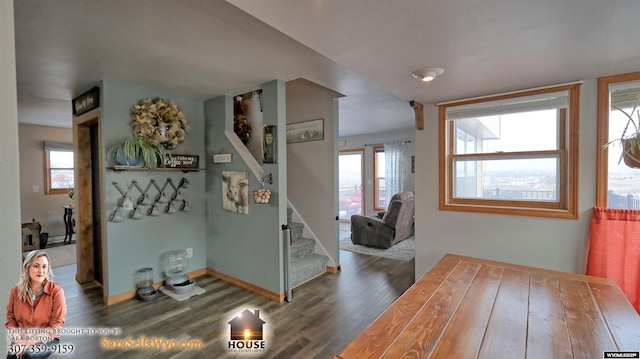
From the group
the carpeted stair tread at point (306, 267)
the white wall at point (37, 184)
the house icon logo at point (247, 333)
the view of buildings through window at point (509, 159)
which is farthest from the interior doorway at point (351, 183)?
the white wall at point (37, 184)

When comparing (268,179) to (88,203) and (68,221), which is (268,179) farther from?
(68,221)

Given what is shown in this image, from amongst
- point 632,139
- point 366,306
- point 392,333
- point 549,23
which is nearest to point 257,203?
point 366,306

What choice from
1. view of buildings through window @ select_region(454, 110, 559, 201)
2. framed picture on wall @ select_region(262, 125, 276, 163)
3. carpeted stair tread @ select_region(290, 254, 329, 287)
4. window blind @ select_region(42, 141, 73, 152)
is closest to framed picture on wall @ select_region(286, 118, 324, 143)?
framed picture on wall @ select_region(262, 125, 276, 163)

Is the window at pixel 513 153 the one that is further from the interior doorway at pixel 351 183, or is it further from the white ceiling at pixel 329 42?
the interior doorway at pixel 351 183

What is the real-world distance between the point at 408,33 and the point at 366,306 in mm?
2472

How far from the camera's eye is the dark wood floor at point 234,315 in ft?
6.87

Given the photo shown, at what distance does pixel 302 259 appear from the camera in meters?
3.66

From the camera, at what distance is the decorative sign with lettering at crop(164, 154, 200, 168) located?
10.5 feet

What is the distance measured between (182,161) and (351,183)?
5.28m

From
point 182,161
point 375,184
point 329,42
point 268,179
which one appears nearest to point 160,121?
point 182,161

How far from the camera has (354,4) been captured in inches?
44.5

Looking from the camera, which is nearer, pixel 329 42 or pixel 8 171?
pixel 8 171

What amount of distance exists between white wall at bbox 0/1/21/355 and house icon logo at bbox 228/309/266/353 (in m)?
1.79

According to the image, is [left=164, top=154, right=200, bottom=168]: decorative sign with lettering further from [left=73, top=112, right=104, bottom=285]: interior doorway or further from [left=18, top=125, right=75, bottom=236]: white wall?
[left=18, top=125, right=75, bottom=236]: white wall
